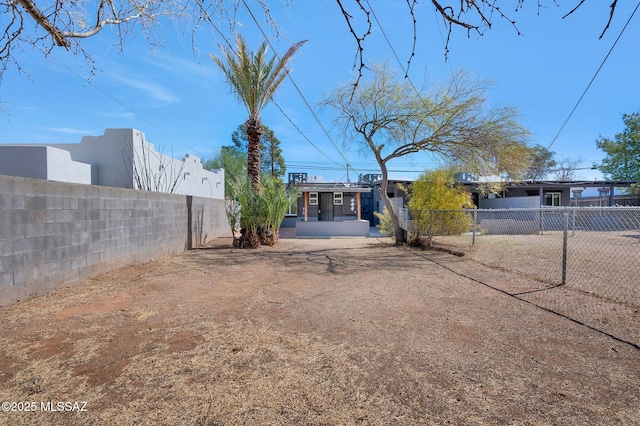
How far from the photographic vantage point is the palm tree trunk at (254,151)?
12.7 m

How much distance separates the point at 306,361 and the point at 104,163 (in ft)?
39.0

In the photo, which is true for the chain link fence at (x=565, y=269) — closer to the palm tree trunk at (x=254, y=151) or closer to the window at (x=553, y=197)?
the palm tree trunk at (x=254, y=151)

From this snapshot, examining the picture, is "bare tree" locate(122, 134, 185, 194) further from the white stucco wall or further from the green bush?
the green bush

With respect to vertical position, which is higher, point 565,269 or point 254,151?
point 254,151

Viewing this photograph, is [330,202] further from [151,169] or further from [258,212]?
[151,169]

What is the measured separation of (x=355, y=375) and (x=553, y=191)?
91.4ft

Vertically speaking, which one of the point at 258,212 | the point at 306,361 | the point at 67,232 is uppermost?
the point at 258,212

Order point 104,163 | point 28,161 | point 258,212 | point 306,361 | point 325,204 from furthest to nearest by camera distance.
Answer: point 325,204 < point 258,212 < point 104,163 < point 28,161 < point 306,361

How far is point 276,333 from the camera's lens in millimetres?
3471

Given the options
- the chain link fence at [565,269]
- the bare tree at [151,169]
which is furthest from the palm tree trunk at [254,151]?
the chain link fence at [565,269]

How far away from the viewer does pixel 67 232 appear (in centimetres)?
541

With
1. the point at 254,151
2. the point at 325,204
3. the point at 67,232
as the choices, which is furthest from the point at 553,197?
the point at 67,232

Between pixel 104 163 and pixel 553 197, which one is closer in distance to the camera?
pixel 104 163

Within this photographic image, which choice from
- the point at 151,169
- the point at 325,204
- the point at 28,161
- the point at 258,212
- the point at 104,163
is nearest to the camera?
the point at 28,161
